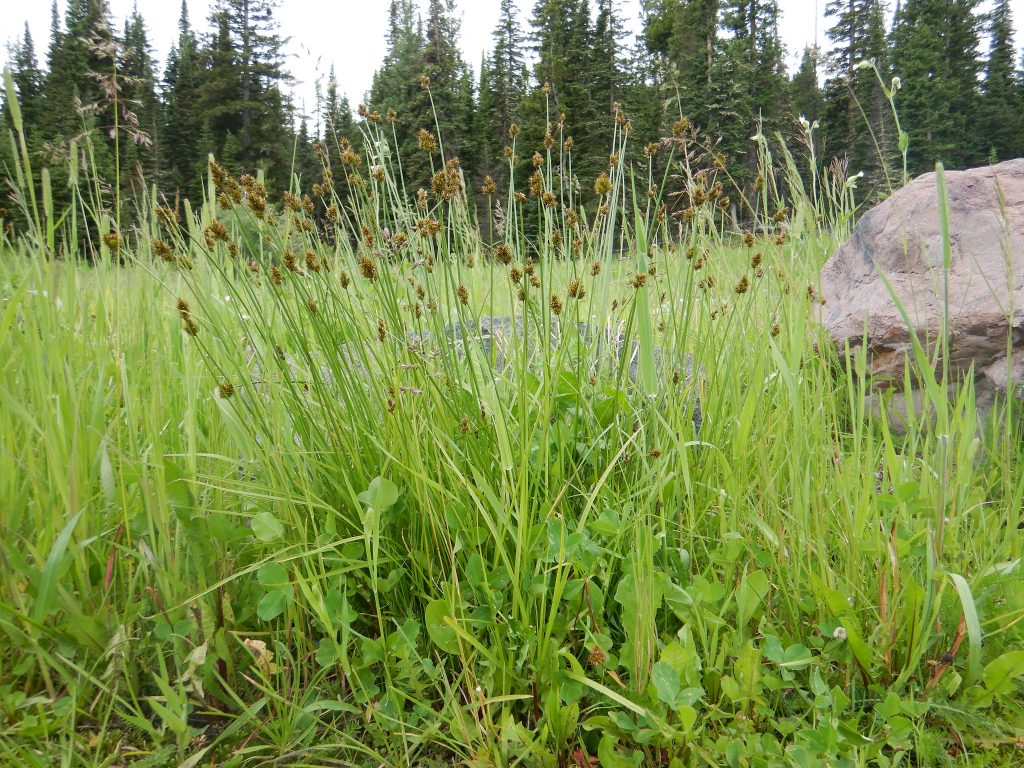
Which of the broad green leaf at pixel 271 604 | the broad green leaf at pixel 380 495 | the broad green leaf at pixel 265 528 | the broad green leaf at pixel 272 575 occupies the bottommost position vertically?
the broad green leaf at pixel 271 604

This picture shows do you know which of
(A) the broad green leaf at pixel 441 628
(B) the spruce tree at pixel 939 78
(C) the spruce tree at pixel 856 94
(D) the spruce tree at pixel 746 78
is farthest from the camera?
(B) the spruce tree at pixel 939 78

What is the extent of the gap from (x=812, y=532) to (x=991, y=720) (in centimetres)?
46

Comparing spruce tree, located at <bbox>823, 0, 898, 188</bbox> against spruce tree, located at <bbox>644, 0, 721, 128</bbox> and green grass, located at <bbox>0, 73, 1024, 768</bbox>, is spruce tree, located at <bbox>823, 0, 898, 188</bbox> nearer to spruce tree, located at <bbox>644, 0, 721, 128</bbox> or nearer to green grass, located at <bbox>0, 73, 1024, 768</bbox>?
spruce tree, located at <bbox>644, 0, 721, 128</bbox>

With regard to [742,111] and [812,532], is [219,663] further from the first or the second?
[742,111]

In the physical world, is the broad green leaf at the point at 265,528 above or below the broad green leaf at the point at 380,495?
below

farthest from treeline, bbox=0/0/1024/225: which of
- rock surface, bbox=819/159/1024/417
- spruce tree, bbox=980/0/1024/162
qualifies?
rock surface, bbox=819/159/1024/417

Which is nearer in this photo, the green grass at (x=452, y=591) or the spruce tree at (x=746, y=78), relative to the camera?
the green grass at (x=452, y=591)

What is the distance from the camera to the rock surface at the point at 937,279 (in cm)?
266

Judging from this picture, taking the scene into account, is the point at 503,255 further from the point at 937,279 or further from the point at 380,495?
the point at 937,279

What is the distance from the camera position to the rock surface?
2662 mm

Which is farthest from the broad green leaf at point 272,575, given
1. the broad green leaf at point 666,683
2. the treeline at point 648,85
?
the treeline at point 648,85

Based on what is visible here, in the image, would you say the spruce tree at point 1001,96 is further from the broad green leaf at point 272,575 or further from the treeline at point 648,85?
the broad green leaf at point 272,575

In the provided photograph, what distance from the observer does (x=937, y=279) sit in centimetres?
283

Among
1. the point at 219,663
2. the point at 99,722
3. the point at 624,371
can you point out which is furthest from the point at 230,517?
the point at 624,371
